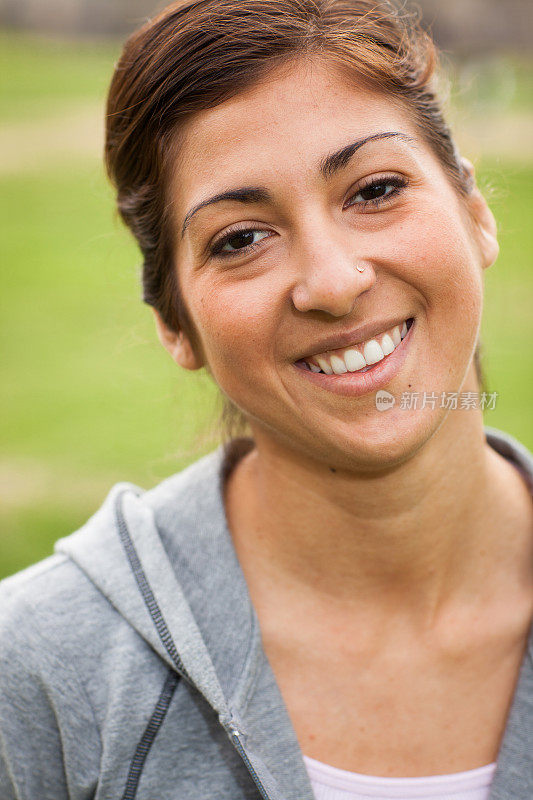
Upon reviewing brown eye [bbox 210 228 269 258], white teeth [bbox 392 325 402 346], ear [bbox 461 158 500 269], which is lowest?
white teeth [bbox 392 325 402 346]

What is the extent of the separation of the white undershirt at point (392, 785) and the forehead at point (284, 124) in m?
1.15

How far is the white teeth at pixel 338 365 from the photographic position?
1.74 meters

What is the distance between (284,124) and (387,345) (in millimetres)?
445

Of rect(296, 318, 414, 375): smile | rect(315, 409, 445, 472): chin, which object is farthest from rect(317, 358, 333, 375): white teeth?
rect(315, 409, 445, 472): chin

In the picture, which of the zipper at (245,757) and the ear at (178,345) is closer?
the zipper at (245,757)

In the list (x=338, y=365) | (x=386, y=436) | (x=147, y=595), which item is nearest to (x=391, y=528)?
(x=386, y=436)

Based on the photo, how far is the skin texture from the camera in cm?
170

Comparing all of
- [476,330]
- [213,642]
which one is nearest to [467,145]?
[476,330]

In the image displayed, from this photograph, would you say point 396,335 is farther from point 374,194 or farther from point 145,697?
point 145,697

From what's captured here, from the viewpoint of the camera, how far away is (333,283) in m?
1.62

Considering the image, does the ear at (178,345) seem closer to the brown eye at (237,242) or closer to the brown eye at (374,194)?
the brown eye at (237,242)

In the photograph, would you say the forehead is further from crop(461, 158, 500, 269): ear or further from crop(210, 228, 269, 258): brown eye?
crop(461, 158, 500, 269): ear

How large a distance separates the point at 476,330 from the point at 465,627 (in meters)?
0.66

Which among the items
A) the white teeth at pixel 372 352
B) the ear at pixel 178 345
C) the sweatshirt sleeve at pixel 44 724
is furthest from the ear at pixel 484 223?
the sweatshirt sleeve at pixel 44 724
